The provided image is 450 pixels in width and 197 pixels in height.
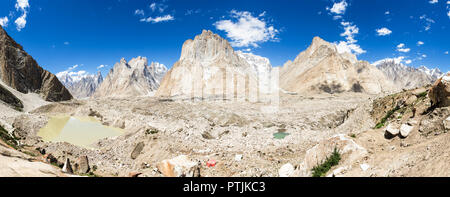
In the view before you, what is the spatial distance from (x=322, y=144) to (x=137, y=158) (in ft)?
49.0

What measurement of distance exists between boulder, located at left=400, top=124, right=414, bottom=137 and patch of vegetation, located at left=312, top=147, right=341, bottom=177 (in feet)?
9.63

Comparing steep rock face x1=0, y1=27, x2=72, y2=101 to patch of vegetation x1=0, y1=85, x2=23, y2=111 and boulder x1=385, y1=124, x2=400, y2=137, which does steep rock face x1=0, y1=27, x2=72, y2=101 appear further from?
boulder x1=385, y1=124, x2=400, y2=137

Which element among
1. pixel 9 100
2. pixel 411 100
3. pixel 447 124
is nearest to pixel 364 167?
pixel 447 124

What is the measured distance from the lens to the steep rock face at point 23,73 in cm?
6662

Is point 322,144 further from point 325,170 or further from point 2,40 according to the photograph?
point 2,40

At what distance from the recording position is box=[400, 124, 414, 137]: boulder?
9422 mm

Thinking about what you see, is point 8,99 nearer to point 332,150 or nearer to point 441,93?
point 332,150

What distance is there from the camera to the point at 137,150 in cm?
1895

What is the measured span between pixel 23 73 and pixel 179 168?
291 feet

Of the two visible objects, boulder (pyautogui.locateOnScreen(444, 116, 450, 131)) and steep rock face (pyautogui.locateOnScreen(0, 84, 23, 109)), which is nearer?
boulder (pyautogui.locateOnScreen(444, 116, 450, 131))

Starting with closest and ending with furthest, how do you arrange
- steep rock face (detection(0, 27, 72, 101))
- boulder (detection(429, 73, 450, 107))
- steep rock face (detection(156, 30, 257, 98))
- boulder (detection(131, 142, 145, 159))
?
boulder (detection(429, 73, 450, 107)) < boulder (detection(131, 142, 145, 159)) < steep rock face (detection(0, 27, 72, 101)) < steep rock face (detection(156, 30, 257, 98))

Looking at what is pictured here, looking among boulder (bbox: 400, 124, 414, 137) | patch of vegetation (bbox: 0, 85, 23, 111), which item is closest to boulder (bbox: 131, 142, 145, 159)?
boulder (bbox: 400, 124, 414, 137)
